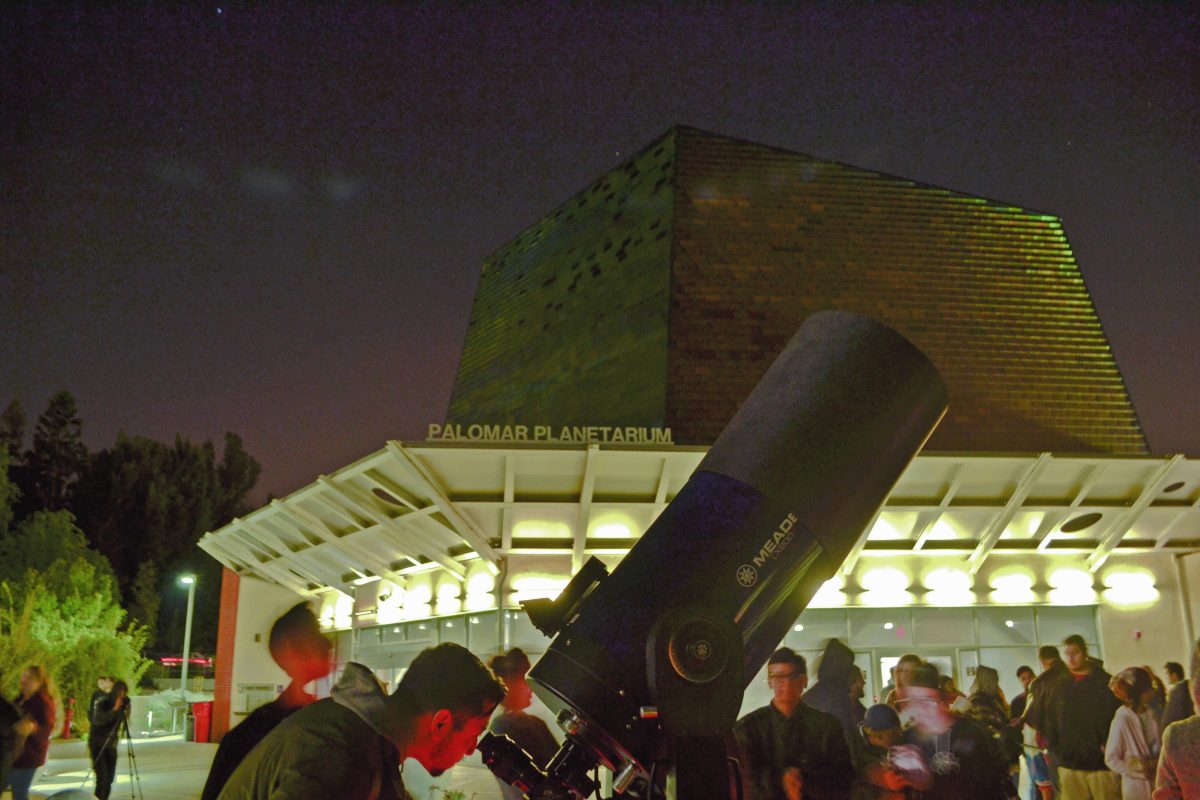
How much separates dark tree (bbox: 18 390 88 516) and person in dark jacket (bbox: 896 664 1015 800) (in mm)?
56996

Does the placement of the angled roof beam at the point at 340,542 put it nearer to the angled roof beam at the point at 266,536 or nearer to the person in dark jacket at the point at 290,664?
the angled roof beam at the point at 266,536

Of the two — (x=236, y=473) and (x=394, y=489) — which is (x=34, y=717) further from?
(x=236, y=473)

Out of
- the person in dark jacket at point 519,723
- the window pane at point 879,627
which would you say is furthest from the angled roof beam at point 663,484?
the person in dark jacket at point 519,723

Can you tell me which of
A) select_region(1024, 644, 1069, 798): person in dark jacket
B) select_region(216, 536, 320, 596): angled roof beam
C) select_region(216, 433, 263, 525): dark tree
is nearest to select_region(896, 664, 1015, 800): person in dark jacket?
select_region(1024, 644, 1069, 798): person in dark jacket

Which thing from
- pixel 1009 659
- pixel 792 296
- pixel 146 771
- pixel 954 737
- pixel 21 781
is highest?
pixel 792 296

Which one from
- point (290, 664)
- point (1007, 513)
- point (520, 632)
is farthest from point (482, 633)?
point (290, 664)

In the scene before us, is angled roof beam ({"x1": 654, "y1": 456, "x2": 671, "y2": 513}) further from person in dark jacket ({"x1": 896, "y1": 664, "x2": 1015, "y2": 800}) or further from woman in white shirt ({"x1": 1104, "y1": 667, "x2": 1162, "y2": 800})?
person in dark jacket ({"x1": 896, "y1": 664, "x2": 1015, "y2": 800})

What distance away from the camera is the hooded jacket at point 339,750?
245 cm

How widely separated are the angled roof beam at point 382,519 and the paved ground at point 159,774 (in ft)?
10.0

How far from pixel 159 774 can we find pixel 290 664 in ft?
51.0

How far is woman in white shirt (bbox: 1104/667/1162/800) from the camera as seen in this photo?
7629 millimetres

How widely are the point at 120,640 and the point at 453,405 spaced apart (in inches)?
557

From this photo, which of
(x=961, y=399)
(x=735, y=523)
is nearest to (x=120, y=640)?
(x=961, y=399)

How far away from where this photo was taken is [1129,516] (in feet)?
49.3
